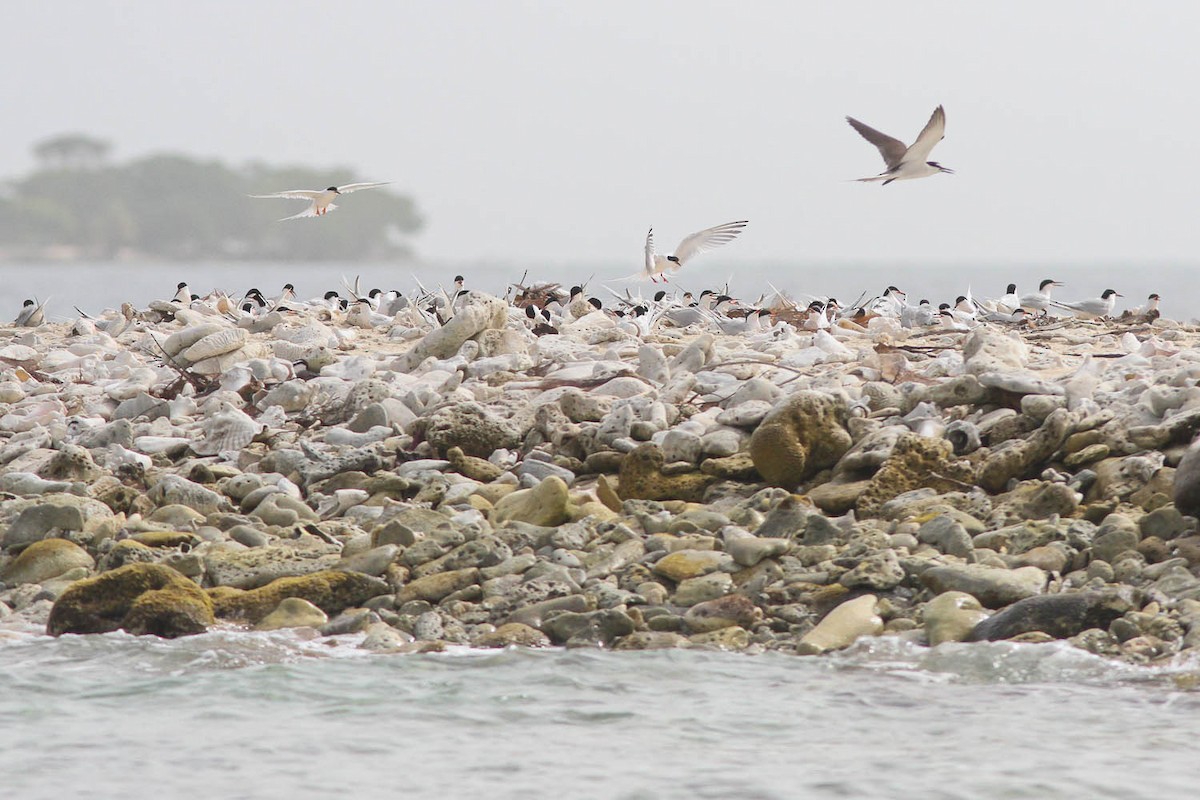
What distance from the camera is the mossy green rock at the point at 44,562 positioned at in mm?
7070

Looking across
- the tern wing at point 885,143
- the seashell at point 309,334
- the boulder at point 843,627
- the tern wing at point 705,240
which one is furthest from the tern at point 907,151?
the boulder at point 843,627

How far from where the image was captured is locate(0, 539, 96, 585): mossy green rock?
7.07m

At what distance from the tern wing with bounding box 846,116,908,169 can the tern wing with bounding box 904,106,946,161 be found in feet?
0.59

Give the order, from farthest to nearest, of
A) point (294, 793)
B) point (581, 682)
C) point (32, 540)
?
point (32, 540) → point (581, 682) → point (294, 793)

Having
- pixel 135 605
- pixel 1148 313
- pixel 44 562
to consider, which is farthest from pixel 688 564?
pixel 1148 313

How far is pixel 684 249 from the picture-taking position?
13.5 meters

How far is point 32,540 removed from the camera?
740 cm

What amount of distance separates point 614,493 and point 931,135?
5.68 metres

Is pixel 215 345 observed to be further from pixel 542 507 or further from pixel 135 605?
pixel 135 605

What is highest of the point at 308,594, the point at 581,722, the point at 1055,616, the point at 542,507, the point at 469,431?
the point at 469,431

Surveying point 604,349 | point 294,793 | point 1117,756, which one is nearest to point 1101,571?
point 1117,756

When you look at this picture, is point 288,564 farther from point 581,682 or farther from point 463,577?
point 581,682

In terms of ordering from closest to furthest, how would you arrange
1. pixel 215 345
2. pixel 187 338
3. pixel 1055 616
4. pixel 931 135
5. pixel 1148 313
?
1. pixel 1055 616
2. pixel 215 345
3. pixel 187 338
4. pixel 931 135
5. pixel 1148 313

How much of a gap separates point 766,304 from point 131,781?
9393mm
